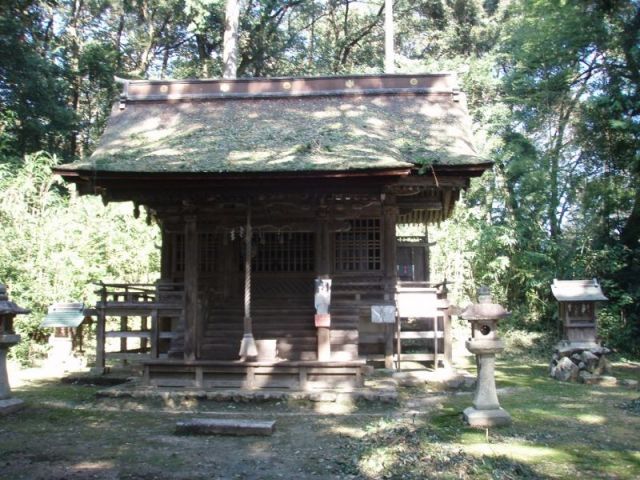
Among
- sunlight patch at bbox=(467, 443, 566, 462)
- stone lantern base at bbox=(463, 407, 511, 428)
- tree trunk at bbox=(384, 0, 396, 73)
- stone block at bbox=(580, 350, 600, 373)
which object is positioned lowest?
sunlight patch at bbox=(467, 443, 566, 462)

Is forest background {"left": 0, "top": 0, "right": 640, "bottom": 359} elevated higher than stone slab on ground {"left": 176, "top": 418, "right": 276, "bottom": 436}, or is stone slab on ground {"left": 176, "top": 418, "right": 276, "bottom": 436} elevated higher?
forest background {"left": 0, "top": 0, "right": 640, "bottom": 359}

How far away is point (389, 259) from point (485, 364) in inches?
186

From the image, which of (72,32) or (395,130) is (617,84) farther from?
(72,32)

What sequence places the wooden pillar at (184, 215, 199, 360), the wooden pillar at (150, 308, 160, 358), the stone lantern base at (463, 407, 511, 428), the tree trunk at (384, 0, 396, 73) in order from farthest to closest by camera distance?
the tree trunk at (384, 0, 396, 73)
the wooden pillar at (150, 308, 160, 358)
the wooden pillar at (184, 215, 199, 360)
the stone lantern base at (463, 407, 511, 428)

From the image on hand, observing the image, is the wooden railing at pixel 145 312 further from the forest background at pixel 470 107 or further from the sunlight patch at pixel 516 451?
the sunlight patch at pixel 516 451

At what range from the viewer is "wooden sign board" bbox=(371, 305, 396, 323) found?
10.7 m

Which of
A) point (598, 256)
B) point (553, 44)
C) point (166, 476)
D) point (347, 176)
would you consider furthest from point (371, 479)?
point (553, 44)

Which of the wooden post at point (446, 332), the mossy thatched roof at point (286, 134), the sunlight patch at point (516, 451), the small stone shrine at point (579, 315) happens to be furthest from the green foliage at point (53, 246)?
the small stone shrine at point (579, 315)

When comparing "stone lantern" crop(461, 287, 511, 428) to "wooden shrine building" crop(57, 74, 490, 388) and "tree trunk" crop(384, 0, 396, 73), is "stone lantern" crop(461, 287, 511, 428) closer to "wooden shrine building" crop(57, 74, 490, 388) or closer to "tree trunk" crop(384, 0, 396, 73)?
"wooden shrine building" crop(57, 74, 490, 388)

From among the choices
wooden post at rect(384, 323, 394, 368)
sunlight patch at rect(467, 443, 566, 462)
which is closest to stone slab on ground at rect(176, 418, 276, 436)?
sunlight patch at rect(467, 443, 566, 462)

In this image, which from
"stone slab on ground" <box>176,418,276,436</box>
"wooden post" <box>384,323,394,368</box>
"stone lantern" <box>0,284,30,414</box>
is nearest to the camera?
"stone slab on ground" <box>176,418,276,436</box>

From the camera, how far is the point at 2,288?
872 centimetres

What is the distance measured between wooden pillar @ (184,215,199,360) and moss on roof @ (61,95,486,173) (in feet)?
4.32

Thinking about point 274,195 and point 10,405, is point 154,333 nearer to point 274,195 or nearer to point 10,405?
point 10,405
